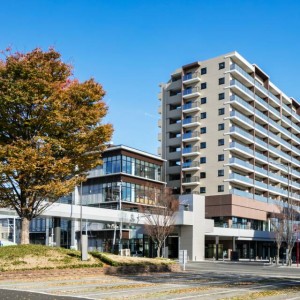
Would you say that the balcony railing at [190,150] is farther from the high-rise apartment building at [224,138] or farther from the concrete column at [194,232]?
the concrete column at [194,232]

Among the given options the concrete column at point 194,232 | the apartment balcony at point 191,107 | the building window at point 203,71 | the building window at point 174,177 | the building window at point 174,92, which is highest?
the building window at point 203,71

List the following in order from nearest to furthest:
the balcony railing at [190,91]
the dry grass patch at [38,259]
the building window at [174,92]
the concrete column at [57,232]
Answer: the dry grass patch at [38,259] < the concrete column at [57,232] < the balcony railing at [190,91] < the building window at [174,92]

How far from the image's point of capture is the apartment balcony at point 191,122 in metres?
88.8

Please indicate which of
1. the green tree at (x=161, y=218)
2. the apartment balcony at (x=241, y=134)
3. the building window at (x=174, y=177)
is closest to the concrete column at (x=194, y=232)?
the green tree at (x=161, y=218)

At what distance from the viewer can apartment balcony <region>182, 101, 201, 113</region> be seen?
88938 mm

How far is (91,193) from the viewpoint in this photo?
260ft

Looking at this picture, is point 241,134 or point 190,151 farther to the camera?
point 190,151

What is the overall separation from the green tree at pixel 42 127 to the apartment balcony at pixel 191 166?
189ft

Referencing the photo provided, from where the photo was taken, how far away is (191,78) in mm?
90250

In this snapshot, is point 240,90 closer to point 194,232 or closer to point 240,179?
point 240,179

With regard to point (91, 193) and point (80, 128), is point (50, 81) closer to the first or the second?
point (80, 128)

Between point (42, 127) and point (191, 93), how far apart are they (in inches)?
2476

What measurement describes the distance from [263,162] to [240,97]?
1343 cm

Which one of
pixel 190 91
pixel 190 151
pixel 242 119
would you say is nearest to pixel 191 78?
pixel 190 91
